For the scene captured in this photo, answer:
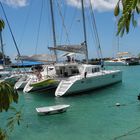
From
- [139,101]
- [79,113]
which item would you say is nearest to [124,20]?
[79,113]

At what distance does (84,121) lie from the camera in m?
18.9

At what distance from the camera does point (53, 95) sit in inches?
1209

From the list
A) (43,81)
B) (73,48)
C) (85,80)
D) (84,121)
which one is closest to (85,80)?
(85,80)

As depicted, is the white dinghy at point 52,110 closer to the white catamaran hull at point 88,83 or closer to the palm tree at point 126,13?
the white catamaran hull at point 88,83

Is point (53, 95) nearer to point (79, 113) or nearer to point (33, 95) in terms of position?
point (33, 95)

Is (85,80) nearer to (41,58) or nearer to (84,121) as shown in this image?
(41,58)

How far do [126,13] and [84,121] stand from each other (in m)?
16.3

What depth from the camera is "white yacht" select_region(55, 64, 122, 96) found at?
29469 mm

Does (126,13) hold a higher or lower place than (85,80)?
higher

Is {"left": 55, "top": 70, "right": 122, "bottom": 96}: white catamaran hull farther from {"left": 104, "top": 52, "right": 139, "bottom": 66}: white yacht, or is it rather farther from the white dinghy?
{"left": 104, "top": 52, "right": 139, "bottom": 66}: white yacht

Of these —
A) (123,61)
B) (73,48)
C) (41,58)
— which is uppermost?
(73,48)

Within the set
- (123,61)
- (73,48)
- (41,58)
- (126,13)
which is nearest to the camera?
(126,13)

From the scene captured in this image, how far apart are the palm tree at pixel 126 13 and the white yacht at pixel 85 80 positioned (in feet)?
85.6

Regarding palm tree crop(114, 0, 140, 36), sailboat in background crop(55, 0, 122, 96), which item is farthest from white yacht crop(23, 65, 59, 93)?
palm tree crop(114, 0, 140, 36)
